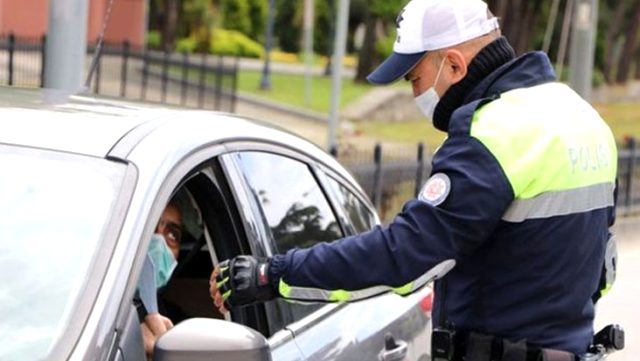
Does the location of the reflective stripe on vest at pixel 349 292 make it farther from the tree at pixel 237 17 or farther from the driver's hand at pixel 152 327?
the tree at pixel 237 17

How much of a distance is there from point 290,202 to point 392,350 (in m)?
0.59

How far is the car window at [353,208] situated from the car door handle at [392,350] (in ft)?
1.63

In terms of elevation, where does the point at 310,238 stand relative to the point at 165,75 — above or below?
above

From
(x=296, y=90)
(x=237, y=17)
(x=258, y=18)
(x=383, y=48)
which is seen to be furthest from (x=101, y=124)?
(x=258, y=18)

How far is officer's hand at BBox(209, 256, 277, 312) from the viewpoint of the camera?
2.90 metres

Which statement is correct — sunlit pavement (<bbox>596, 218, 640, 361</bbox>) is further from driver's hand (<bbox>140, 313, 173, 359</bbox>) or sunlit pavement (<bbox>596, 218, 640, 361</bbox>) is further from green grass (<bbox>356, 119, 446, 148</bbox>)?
green grass (<bbox>356, 119, 446, 148</bbox>)

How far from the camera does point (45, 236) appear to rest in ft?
8.76

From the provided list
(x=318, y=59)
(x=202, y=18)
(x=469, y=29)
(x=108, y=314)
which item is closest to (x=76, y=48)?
(x=469, y=29)

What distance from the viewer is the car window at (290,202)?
11.6 ft

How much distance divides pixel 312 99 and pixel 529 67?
28156 millimetres

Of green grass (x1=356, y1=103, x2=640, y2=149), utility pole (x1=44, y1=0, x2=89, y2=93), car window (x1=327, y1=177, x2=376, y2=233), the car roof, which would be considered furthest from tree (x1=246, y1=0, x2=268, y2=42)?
the car roof

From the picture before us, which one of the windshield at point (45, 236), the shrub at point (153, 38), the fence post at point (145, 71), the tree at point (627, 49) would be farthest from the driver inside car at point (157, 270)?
the shrub at point (153, 38)

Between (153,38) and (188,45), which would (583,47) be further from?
(153,38)

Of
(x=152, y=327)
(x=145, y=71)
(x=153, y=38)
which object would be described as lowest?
(x=153, y=38)
